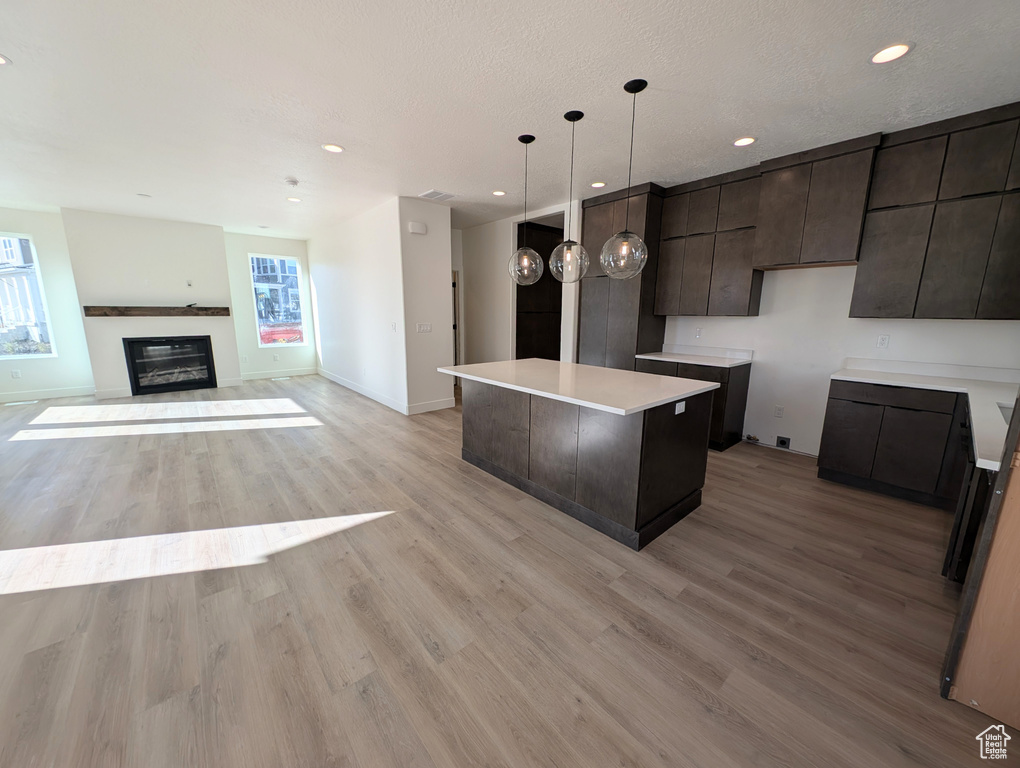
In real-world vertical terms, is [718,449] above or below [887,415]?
below

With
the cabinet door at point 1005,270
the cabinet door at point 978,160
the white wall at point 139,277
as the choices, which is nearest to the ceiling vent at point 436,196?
the white wall at point 139,277

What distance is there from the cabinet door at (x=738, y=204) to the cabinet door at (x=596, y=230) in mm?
1106

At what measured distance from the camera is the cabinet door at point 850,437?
293 centimetres

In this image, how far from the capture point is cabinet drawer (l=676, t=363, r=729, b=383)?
3.69 m

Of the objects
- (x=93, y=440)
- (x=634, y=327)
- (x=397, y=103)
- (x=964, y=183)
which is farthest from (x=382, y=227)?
(x=964, y=183)

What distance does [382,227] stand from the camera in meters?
4.98

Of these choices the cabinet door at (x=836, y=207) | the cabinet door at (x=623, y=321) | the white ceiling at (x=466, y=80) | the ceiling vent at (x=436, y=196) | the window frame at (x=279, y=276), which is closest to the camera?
the white ceiling at (x=466, y=80)

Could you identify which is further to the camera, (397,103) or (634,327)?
(634,327)

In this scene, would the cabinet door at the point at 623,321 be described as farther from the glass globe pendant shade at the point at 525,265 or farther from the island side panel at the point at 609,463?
the island side panel at the point at 609,463

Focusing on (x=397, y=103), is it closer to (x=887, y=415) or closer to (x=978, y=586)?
(x=978, y=586)

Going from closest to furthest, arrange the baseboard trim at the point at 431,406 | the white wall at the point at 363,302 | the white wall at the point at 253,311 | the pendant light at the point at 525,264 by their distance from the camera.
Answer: the pendant light at the point at 525,264 < the white wall at the point at 363,302 < the baseboard trim at the point at 431,406 < the white wall at the point at 253,311

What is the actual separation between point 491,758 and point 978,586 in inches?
68.8

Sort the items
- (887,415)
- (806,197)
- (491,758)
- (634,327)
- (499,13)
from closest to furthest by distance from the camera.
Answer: (491,758)
(499,13)
(887,415)
(806,197)
(634,327)

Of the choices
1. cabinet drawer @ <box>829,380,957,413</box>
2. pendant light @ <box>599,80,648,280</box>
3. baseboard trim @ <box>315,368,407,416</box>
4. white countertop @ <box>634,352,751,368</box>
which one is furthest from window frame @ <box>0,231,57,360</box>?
cabinet drawer @ <box>829,380,957,413</box>
